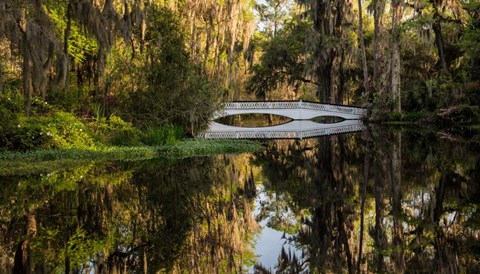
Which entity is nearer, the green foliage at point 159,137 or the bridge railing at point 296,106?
the green foliage at point 159,137

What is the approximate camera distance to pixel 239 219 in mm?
6445

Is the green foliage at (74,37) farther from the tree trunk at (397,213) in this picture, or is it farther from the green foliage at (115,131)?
the tree trunk at (397,213)

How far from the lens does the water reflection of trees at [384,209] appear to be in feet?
14.1

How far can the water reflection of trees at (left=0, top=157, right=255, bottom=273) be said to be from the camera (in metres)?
4.16

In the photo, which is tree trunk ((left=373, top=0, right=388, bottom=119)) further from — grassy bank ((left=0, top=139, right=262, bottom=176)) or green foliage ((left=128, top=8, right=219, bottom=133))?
grassy bank ((left=0, top=139, right=262, bottom=176))

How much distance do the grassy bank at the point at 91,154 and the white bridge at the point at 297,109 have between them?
565 inches

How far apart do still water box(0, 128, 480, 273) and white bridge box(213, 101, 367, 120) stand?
778 inches

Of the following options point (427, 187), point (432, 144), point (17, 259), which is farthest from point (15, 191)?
point (432, 144)

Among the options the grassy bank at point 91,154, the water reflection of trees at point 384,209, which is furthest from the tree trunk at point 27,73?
the water reflection of trees at point 384,209

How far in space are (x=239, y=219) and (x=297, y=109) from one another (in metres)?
26.5

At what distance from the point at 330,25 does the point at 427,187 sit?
2238cm


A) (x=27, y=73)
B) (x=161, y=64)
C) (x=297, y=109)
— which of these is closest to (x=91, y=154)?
(x=27, y=73)

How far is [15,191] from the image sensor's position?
708cm

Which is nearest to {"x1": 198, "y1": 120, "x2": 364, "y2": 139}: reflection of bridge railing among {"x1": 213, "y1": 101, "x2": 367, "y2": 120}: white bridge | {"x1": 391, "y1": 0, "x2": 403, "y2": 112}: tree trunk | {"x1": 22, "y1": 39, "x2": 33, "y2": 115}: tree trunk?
{"x1": 213, "y1": 101, "x2": 367, "y2": 120}: white bridge
